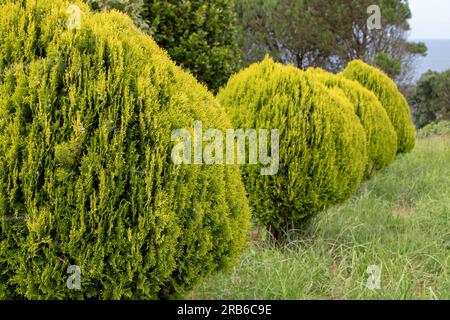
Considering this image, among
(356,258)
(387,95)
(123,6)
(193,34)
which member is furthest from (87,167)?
(387,95)

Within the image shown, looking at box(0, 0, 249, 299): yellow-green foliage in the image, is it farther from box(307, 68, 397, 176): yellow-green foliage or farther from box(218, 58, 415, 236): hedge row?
box(307, 68, 397, 176): yellow-green foliage

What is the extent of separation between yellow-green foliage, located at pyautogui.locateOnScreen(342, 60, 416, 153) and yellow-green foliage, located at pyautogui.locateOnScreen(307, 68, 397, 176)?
158cm

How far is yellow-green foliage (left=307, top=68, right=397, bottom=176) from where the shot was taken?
7344 millimetres

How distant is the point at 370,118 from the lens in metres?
7.45

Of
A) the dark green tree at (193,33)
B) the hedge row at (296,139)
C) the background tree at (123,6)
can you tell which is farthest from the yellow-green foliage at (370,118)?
the background tree at (123,6)

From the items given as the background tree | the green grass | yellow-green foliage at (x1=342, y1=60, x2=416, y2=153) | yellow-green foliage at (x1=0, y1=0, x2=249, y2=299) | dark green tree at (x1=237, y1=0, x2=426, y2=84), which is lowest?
the green grass

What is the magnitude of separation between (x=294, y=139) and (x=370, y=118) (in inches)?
122

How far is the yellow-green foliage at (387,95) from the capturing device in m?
9.72

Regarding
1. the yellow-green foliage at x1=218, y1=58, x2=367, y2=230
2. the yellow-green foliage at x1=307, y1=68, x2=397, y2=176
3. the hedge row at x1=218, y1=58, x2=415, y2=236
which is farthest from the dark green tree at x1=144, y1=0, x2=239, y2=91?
the yellow-green foliage at x1=218, y1=58, x2=367, y2=230

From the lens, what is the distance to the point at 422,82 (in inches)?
878

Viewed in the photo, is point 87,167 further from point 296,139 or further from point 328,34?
point 328,34

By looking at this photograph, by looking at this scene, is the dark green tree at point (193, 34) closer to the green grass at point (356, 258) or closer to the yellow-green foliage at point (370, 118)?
the yellow-green foliage at point (370, 118)
